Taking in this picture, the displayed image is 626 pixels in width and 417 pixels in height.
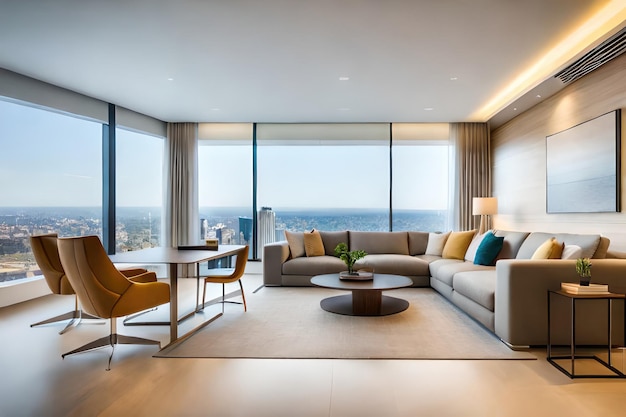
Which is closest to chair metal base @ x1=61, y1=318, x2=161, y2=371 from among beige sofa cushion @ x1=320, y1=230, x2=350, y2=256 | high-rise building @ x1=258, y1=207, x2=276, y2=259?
beige sofa cushion @ x1=320, y1=230, x2=350, y2=256

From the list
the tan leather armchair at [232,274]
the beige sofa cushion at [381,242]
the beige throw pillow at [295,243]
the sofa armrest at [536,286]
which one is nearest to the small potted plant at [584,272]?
the sofa armrest at [536,286]

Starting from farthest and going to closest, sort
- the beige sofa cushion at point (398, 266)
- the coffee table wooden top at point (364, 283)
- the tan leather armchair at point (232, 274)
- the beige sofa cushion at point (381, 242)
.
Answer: the beige sofa cushion at point (381, 242) → the beige sofa cushion at point (398, 266) → the tan leather armchair at point (232, 274) → the coffee table wooden top at point (364, 283)

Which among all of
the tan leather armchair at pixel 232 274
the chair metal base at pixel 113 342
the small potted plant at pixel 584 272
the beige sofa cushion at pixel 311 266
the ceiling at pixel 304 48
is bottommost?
the chair metal base at pixel 113 342

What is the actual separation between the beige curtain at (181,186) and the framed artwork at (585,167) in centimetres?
550

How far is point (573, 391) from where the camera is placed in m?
2.45

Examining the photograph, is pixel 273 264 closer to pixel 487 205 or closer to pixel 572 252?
pixel 487 205

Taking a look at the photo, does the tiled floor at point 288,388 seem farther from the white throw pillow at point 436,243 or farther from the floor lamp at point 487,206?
the floor lamp at point 487,206

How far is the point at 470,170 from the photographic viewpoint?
720 cm

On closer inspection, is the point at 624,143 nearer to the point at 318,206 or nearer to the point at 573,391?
the point at 573,391

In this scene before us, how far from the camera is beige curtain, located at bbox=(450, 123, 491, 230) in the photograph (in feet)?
23.6

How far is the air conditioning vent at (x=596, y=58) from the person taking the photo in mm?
3396

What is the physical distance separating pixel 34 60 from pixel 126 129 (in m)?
2.25

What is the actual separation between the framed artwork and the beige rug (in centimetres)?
165

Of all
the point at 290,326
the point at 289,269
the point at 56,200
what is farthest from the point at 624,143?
the point at 56,200
